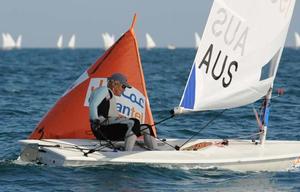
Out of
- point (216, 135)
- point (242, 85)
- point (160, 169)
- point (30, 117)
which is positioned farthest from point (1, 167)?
point (30, 117)

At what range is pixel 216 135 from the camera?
13938 mm

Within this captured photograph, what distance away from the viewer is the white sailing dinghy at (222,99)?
997 centimetres

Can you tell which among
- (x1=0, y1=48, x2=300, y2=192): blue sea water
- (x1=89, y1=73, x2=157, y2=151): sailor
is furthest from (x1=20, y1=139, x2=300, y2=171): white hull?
(x1=89, y1=73, x2=157, y2=151): sailor

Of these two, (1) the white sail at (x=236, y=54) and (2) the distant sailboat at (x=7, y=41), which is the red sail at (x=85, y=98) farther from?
(2) the distant sailboat at (x=7, y=41)

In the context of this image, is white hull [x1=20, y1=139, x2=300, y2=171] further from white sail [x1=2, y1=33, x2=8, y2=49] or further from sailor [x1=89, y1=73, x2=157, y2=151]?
white sail [x1=2, y1=33, x2=8, y2=49]

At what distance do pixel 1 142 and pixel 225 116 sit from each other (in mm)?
5738

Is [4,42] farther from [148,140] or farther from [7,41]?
[148,140]

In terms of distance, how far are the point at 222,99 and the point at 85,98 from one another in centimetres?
214

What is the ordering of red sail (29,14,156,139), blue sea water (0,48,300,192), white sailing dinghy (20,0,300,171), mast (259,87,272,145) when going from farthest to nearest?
red sail (29,14,156,139) → mast (259,87,272,145) → white sailing dinghy (20,0,300,171) → blue sea water (0,48,300,192)

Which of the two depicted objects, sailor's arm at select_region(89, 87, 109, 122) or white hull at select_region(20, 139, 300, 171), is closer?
white hull at select_region(20, 139, 300, 171)

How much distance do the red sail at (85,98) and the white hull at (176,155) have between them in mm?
370

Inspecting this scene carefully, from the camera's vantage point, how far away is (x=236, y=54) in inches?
406

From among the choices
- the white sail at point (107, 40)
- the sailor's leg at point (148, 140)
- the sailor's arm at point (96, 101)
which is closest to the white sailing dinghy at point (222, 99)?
the sailor's leg at point (148, 140)

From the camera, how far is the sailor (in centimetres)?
1002
